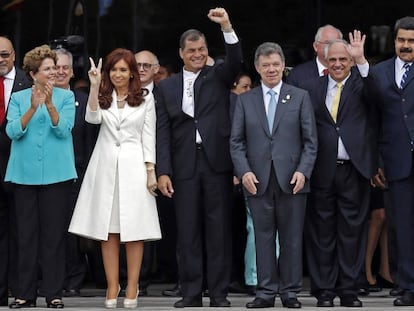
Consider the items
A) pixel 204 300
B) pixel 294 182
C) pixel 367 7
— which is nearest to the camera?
pixel 294 182

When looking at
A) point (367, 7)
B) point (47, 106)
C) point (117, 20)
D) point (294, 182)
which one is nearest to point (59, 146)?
point (47, 106)

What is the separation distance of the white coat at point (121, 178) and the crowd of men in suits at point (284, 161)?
18 cm

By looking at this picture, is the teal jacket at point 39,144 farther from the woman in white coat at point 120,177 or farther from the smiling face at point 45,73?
the woman in white coat at point 120,177

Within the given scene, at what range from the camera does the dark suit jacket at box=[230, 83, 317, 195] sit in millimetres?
11594

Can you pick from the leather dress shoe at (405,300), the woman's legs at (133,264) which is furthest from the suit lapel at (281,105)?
the leather dress shoe at (405,300)

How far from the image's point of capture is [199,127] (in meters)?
11.9

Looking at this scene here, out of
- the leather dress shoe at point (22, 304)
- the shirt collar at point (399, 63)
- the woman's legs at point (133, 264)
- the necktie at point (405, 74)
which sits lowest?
the leather dress shoe at point (22, 304)

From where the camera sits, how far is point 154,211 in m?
11.8

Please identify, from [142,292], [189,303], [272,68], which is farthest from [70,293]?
[272,68]

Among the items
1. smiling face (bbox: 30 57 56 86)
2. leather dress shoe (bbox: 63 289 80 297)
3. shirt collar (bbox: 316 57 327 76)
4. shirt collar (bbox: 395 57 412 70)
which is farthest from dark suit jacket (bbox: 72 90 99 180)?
shirt collar (bbox: 395 57 412 70)

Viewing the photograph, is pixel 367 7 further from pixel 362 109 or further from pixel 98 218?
pixel 98 218

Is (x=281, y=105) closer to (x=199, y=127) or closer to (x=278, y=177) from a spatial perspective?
(x=278, y=177)

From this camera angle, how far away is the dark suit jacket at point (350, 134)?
11.8m

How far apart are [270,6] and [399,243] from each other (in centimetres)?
324
